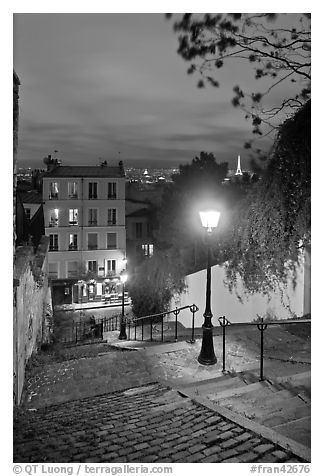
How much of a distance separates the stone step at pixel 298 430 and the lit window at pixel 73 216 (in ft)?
47.0

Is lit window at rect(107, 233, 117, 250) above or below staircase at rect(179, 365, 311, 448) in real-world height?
above

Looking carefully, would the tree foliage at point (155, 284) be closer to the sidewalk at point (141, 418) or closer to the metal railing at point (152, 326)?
the metal railing at point (152, 326)

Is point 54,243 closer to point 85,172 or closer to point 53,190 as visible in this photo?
point 53,190

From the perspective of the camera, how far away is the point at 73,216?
16312mm

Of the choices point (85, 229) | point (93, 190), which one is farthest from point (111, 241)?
point (93, 190)

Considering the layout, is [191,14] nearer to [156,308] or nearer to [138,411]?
[138,411]

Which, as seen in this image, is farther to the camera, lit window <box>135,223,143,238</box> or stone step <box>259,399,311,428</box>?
lit window <box>135,223,143,238</box>

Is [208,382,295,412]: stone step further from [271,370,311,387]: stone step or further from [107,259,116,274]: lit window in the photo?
[107,259,116,274]: lit window

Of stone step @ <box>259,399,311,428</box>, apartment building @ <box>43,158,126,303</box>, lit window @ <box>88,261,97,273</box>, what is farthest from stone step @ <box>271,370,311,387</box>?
lit window @ <box>88,261,97,273</box>

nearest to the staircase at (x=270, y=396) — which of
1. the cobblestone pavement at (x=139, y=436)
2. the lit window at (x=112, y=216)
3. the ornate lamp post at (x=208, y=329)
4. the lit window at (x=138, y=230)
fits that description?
the cobblestone pavement at (x=139, y=436)

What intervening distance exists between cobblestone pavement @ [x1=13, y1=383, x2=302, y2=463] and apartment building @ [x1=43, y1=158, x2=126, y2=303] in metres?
12.6

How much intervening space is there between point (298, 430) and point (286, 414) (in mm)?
317

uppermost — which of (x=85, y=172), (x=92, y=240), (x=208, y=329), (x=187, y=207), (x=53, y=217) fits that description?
(x=85, y=172)

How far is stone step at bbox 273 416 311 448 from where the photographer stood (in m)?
2.49
